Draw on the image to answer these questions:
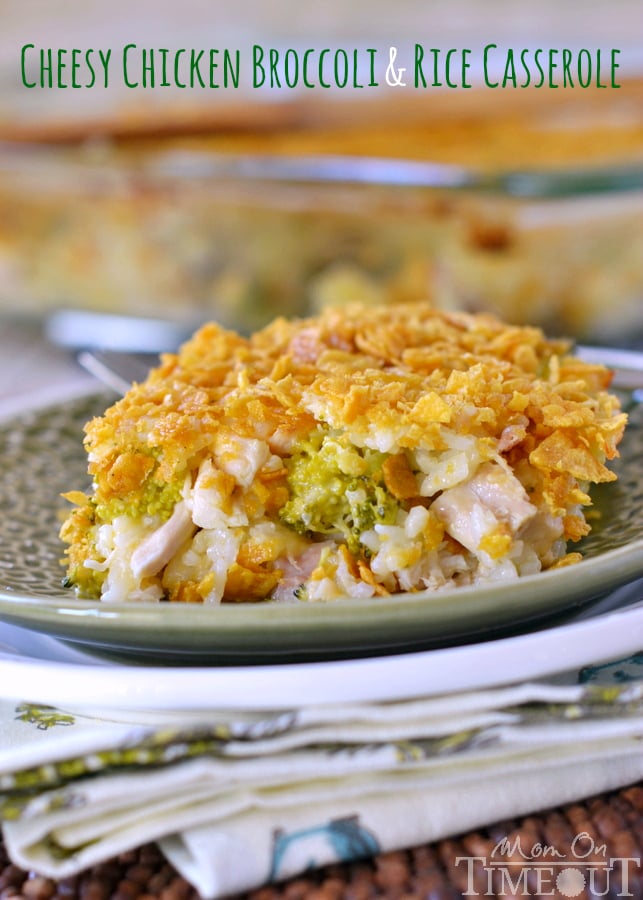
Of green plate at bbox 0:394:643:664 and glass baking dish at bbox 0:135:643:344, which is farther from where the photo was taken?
glass baking dish at bbox 0:135:643:344

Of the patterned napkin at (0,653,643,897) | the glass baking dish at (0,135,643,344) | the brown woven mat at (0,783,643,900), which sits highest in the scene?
the glass baking dish at (0,135,643,344)

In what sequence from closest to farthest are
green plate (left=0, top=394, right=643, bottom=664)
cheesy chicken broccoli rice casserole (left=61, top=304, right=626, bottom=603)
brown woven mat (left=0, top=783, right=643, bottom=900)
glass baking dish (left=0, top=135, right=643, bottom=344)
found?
brown woven mat (left=0, top=783, right=643, bottom=900) < green plate (left=0, top=394, right=643, bottom=664) < cheesy chicken broccoli rice casserole (left=61, top=304, right=626, bottom=603) < glass baking dish (left=0, top=135, right=643, bottom=344)

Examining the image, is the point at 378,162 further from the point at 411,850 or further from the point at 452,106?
the point at 411,850

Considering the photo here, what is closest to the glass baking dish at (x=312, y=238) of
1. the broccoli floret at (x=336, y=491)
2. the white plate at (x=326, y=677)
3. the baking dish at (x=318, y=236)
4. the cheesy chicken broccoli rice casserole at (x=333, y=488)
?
the baking dish at (x=318, y=236)

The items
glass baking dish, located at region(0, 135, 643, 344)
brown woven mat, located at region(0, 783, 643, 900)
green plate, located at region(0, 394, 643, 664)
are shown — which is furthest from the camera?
glass baking dish, located at region(0, 135, 643, 344)

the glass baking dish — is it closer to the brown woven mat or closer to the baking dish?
the baking dish

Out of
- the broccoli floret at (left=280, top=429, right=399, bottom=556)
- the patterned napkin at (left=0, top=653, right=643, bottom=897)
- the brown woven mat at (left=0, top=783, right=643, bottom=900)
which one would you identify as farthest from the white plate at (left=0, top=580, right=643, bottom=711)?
the broccoli floret at (left=280, top=429, right=399, bottom=556)

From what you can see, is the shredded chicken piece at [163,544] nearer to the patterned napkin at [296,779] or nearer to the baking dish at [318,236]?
the patterned napkin at [296,779]
